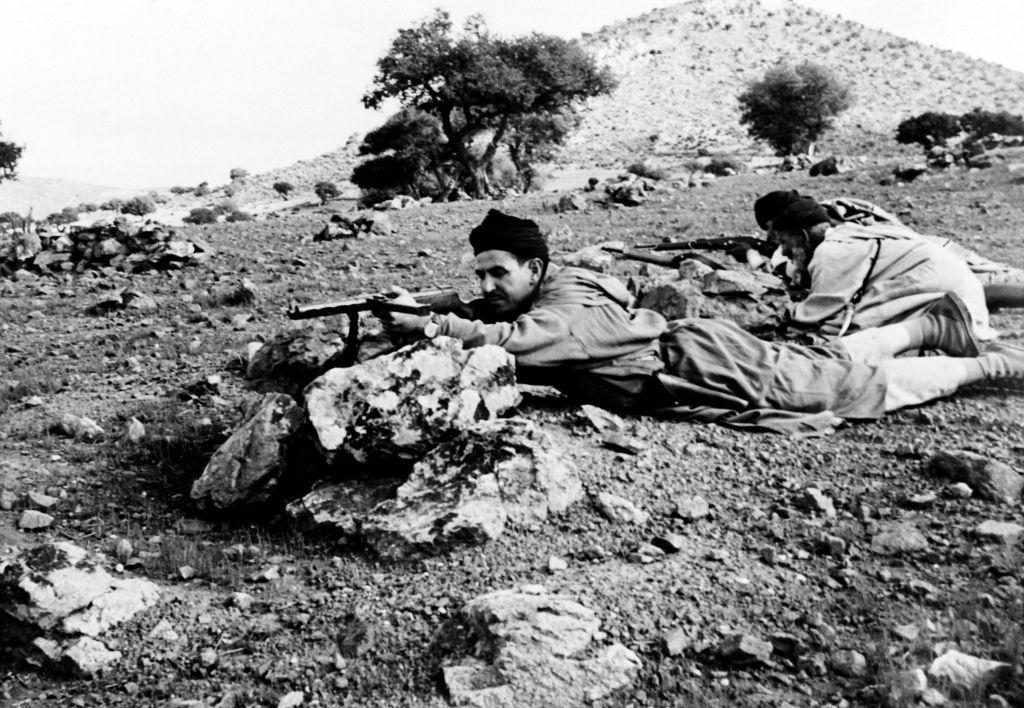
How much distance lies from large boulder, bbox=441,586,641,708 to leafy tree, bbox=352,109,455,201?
34.4 metres

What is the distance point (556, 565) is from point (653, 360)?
174 cm

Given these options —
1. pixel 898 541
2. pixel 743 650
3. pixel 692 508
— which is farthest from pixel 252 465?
pixel 898 541

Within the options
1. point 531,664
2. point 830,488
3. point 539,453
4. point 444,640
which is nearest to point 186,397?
point 539,453

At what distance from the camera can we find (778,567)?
342cm

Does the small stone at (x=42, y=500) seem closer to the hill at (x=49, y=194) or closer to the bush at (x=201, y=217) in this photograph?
the bush at (x=201, y=217)

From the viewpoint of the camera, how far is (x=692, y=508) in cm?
384

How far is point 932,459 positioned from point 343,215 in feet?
35.3

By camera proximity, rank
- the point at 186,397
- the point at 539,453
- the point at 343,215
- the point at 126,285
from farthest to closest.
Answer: the point at 343,215 → the point at 126,285 → the point at 186,397 → the point at 539,453

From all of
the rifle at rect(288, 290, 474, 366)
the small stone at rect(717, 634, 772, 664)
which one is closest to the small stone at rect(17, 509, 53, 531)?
the rifle at rect(288, 290, 474, 366)

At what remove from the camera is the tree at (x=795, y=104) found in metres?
38.4

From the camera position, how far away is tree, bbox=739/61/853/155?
38.4 meters

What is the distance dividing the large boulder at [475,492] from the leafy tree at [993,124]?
37050 mm

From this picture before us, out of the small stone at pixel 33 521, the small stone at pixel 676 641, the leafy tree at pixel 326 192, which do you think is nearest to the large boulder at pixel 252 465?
the small stone at pixel 33 521

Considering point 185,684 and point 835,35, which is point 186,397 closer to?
point 185,684
